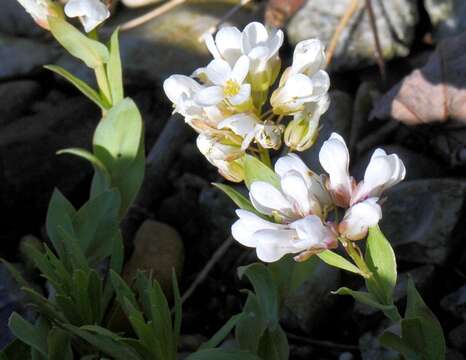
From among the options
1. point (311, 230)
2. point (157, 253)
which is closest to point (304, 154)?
point (157, 253)

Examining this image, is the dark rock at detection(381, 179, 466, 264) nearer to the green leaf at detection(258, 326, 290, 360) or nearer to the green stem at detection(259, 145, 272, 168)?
the green leaf at detection(258, 326, 290, 360)

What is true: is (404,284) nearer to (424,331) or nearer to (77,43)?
(424,331)

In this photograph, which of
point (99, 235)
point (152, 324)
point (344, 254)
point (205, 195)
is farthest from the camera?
point (205, 195)

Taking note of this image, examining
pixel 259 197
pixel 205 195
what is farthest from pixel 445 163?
pixel 259 197

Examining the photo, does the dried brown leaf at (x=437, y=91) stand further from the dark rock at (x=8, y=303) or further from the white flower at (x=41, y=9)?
the dark rock at (x=8, y=303)

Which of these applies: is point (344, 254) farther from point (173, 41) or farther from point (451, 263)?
point (173, 41)

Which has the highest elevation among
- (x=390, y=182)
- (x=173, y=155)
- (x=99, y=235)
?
(x=390, y=182)

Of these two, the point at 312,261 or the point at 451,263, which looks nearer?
the point at 312,261

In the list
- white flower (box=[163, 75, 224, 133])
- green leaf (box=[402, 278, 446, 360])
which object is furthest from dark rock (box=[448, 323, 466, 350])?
white flower (box=[163, 75, 224, 133])
